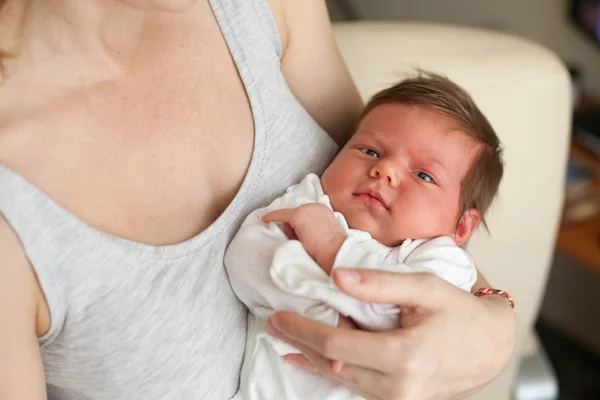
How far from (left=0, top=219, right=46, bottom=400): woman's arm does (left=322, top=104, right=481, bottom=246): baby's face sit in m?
0.40

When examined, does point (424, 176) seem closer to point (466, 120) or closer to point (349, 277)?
point (466, 120)

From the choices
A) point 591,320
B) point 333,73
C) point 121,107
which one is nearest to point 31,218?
point 121,107

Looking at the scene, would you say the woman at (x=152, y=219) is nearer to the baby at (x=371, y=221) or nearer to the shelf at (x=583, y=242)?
the baby at (x=371, y=221)

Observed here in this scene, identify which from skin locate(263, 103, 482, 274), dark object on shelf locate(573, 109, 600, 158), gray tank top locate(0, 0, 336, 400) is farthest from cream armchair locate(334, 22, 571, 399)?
dark object on shelf locate(573, 109, 600, 158)

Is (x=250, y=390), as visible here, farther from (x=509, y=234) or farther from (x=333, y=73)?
(x=509, y=234)

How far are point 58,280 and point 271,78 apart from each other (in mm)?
404

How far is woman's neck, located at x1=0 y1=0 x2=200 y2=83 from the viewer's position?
2.48 feet

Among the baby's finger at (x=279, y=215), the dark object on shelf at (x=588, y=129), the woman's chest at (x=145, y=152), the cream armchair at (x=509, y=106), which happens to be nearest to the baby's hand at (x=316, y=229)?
the baby's finger at (x=279, y=215)

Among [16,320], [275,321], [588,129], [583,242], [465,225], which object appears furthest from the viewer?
[588,129]

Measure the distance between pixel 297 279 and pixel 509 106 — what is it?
646 mm

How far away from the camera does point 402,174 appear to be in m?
0.91

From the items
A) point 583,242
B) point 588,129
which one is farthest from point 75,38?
point 588,129

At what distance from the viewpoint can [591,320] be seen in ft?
7.66

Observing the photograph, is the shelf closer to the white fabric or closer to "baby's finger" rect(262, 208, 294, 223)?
the white fabric
